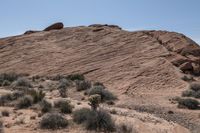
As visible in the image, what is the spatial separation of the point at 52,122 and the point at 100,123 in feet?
5.70

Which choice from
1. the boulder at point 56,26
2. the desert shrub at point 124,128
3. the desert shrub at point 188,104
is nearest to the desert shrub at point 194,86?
the desert shrub at point 188,104

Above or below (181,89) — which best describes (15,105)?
above

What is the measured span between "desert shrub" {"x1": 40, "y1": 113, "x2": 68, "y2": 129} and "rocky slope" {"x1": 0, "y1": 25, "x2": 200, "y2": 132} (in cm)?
775

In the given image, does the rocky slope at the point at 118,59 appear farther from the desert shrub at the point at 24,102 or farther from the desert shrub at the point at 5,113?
the desert shrub at the point at 5,113

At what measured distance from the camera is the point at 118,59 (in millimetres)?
36125

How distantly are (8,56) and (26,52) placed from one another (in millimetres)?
2105

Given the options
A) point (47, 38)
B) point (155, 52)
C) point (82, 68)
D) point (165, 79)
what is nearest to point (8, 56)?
point (47, 38)

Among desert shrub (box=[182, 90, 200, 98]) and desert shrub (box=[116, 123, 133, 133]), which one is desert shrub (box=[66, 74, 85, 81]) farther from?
desert shrub (box=[116, 123, 133, 133])

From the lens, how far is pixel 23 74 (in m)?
36.4

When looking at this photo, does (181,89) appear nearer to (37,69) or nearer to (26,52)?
(37,69)

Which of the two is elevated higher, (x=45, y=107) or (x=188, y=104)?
(x=45, y=107)

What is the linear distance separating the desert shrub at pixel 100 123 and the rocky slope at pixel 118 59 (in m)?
7.30

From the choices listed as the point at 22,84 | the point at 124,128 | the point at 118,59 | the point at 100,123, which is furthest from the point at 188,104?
the point at 118,59

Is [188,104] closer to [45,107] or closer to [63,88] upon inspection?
[45,107]
